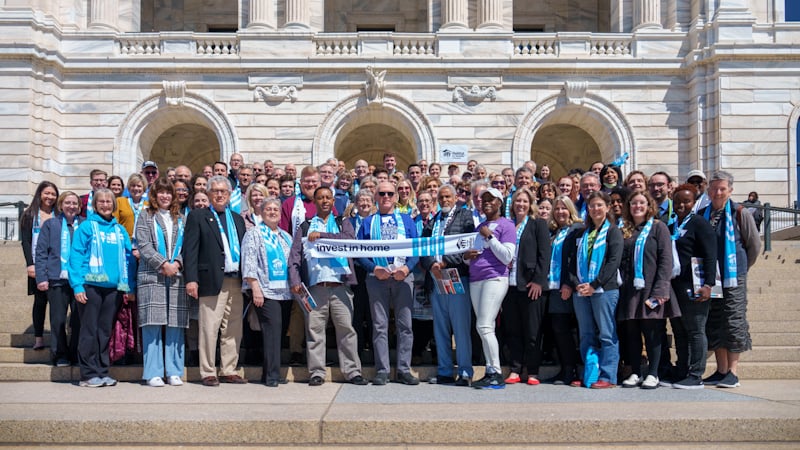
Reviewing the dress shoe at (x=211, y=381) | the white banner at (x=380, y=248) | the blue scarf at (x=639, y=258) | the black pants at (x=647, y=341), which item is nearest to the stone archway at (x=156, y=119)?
the white banner at (x=380, y=248)

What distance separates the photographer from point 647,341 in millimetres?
9031

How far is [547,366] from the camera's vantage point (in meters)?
9.72

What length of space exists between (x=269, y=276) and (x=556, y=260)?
3400mm

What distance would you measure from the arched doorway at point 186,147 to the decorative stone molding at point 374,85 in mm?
6945

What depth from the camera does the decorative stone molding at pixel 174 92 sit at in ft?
75.4

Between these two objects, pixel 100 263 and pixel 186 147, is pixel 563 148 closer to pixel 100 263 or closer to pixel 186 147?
pixel 186 147

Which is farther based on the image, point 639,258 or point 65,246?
point 65,246

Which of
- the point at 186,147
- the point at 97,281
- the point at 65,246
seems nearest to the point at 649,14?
the point at 186,147

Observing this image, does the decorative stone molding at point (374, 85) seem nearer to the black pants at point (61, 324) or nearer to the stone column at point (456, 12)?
the stone column at point (456, 12)

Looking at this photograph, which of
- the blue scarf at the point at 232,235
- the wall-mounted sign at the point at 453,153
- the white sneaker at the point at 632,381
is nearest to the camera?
the white sneaker at the point at 632,381

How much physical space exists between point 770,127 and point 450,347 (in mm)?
16942

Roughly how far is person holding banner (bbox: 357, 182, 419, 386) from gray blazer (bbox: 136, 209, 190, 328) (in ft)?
7.05

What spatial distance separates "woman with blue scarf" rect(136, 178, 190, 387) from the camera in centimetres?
922

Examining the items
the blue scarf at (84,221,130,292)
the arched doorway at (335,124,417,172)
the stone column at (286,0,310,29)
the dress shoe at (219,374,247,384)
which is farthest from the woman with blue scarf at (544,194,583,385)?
the arched doorway at (335,124,417,172)
